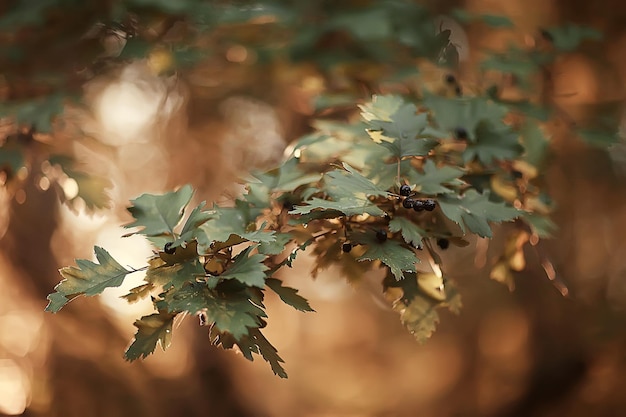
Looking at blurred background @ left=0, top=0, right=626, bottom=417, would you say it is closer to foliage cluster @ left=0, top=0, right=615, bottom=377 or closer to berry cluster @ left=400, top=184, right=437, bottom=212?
foliage cluster @ left=0, top=0, right=615, bottom=377

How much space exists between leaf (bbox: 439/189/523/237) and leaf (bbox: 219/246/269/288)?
8.4 inches

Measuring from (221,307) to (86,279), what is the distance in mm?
150

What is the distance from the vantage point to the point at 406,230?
601 millimetres

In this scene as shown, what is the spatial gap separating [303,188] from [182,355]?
125cm

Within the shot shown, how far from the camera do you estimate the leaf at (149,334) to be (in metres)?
0.57

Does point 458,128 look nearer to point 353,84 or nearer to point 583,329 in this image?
point 353,84

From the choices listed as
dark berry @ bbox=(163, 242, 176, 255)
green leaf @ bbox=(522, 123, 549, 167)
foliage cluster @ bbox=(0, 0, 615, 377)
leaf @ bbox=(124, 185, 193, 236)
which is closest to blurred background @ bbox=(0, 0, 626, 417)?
foliage cluster @ bbox=(0, 0, 615, 377)

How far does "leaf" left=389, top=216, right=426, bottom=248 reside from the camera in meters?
0.59

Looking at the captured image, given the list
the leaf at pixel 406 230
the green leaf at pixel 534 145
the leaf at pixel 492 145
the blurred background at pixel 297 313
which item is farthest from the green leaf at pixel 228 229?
the blurred background at pixel 297 313

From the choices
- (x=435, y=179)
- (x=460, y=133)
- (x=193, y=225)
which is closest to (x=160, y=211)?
(x=193, y=225)

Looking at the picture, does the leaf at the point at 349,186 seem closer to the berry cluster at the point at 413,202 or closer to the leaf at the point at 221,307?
the berry cluster at the point at 413,202

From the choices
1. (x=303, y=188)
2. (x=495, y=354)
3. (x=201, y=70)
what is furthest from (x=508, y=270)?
(x=495, y=354)

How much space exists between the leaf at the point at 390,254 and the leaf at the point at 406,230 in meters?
0.01

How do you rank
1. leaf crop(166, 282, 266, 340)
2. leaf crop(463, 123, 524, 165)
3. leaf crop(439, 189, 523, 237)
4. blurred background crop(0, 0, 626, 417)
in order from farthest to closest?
blurred background crop(0, 0, 626, 417) → leaf crop(463, 123, 524, 165) → leaf crop(439, 189, 523, 237) → leaf crop(166, 282, 266, 340)
